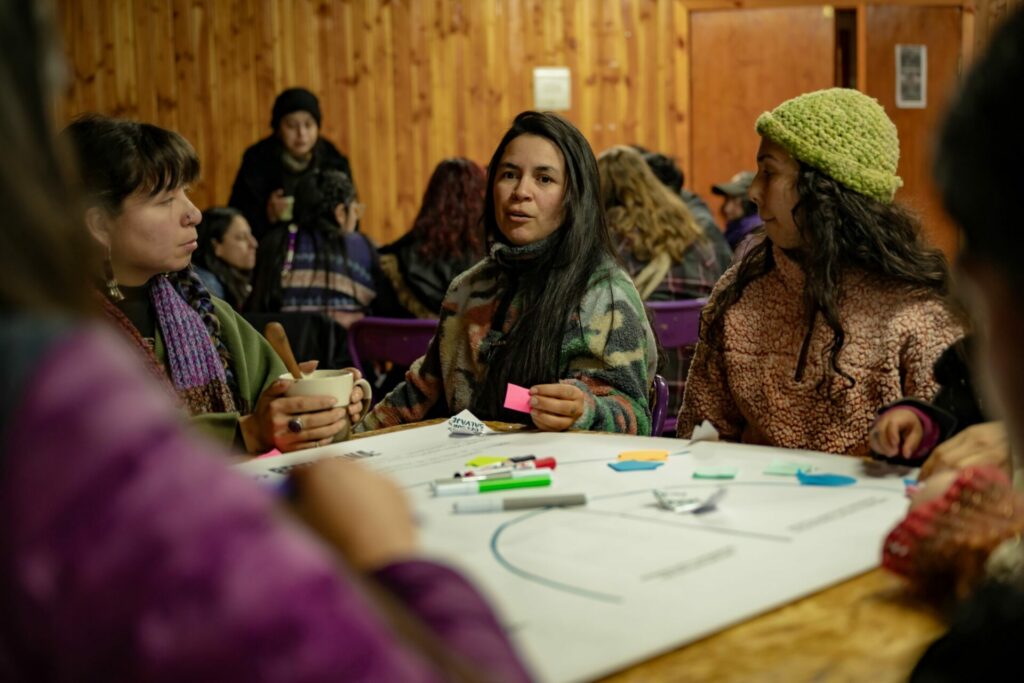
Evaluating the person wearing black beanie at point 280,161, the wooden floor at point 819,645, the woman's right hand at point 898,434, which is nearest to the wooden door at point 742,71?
the person wearing black beanie at point 280,161

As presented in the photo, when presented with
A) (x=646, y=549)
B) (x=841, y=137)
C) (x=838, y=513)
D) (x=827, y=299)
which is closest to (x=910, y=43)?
(x=841, y=137)

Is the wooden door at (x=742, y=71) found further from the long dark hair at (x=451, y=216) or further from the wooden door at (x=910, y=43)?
the long dark hair at (x=451, y=216)

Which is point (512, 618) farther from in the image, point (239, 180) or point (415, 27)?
point (415, 27)

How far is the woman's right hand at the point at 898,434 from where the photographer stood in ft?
5.05

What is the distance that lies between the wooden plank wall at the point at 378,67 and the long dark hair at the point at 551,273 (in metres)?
5.39

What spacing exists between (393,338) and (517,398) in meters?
1.64

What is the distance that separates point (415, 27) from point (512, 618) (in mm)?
7441

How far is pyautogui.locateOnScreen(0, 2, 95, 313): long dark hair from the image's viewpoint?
48 centimetres

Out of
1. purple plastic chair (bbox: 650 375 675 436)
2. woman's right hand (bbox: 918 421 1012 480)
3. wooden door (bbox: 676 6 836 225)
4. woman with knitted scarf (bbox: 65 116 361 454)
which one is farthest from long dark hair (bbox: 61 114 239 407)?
wooden door (bbox: 676 6 836 225)

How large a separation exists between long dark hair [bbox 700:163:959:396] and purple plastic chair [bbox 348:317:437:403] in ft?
4.78

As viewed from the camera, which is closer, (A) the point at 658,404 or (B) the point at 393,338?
(A) the point at 658,404

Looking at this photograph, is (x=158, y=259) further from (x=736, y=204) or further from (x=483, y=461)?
(x=736, y=204)

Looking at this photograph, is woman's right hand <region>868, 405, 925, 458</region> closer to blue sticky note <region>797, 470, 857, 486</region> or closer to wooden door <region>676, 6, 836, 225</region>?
blue sticky note <region>797, 470, 857, 486</region>

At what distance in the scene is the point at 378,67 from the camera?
7949 millimetres
